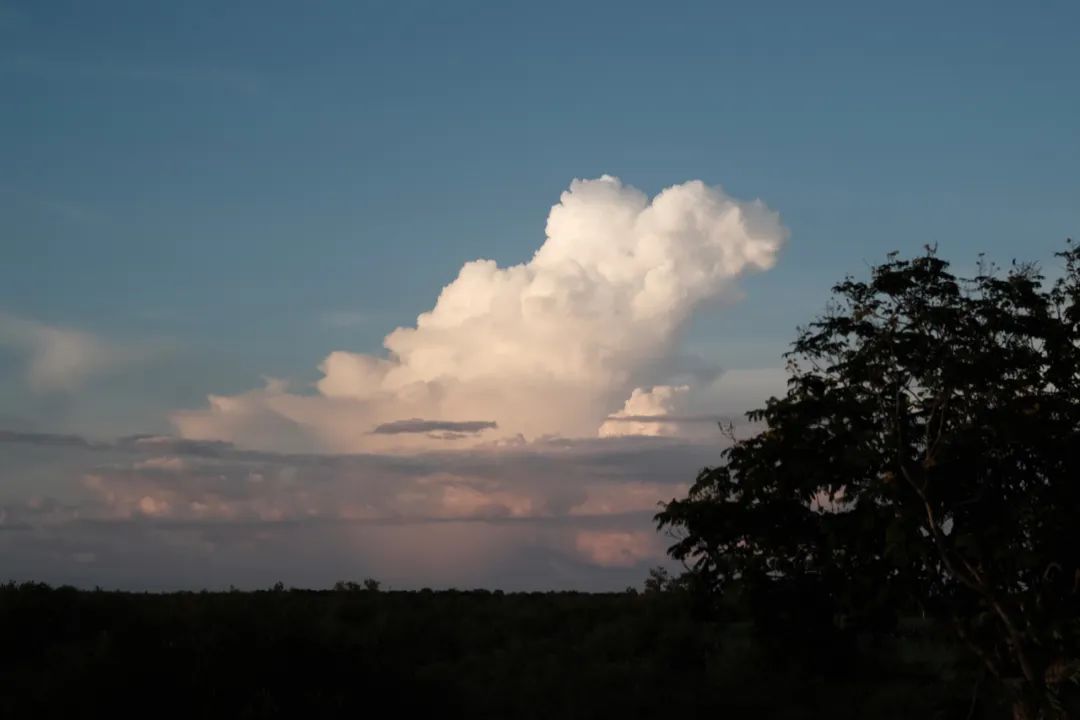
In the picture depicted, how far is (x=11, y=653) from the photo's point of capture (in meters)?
27.9

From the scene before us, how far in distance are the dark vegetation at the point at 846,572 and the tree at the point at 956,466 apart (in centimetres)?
5

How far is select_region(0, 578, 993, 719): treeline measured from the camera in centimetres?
2305

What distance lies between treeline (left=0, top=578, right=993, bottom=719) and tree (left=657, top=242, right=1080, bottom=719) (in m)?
2.32

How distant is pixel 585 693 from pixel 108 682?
12.2 metres

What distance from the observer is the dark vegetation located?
23266mm

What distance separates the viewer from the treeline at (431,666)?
2305 cm

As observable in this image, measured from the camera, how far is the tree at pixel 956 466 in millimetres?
→ 23422

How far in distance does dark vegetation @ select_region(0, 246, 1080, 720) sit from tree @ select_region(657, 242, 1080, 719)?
50 millimetres

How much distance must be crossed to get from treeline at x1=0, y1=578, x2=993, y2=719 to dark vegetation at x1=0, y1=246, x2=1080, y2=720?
0.07m

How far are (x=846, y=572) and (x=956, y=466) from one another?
384 cm

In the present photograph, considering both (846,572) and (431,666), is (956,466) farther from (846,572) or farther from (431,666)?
(431,666)

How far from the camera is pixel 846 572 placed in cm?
2683

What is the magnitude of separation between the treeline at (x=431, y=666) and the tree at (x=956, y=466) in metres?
2.32

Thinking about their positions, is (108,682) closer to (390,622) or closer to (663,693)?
(663,693)
